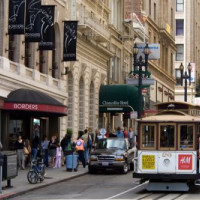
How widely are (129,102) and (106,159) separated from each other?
683 inches

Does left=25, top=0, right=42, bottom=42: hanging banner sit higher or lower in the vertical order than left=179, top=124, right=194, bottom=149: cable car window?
higher

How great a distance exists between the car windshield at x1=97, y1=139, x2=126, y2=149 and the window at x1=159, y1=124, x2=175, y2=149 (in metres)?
10.1

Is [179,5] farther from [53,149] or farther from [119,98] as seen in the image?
[53,149]

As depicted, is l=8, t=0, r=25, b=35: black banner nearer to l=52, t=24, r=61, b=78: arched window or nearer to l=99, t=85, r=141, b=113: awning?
l=52, t=24, r=61, b=78: arched window

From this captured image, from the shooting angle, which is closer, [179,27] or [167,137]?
[167,137]

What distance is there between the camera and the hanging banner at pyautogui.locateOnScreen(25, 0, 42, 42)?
34062mm

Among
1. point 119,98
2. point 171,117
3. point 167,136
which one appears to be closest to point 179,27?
point 119,98

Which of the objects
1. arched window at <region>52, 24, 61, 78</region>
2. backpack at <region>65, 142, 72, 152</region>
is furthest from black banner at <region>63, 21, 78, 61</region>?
backpack at <region>65, 142, 72, 152</region>

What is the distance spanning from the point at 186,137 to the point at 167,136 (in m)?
0.64

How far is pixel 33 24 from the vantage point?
3409 cm

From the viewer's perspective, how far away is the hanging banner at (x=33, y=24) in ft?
112

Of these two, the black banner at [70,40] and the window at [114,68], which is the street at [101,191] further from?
the window at [114,68]

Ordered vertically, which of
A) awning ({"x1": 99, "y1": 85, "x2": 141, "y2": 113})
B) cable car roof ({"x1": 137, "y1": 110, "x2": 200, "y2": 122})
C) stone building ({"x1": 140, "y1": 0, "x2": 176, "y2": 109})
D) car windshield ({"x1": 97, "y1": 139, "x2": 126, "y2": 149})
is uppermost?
stone building ({"x1": 140, "y1": 0, "x2": 176, "y2": 109})

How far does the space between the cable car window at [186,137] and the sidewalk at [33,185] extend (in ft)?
18.2
